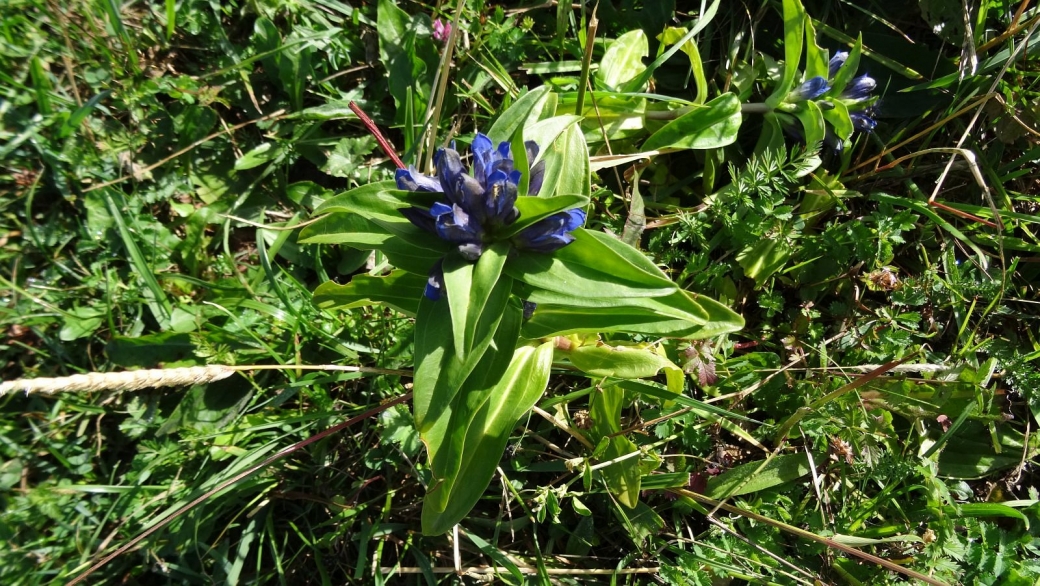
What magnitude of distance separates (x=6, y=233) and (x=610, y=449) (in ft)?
11.3

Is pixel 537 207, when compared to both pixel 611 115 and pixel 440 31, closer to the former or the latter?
pixel 611 115

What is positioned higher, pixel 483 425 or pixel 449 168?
pixel 449 168

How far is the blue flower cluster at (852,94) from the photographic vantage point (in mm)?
3156

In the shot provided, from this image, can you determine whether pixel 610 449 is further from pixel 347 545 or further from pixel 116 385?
pixel 116 385

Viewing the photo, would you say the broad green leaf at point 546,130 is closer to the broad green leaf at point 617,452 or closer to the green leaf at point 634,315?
the green leaf at point 634,315

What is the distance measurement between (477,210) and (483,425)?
0.85 metres

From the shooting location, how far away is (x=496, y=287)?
2.24m

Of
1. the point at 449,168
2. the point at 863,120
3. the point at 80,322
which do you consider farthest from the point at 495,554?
the point at 863,120

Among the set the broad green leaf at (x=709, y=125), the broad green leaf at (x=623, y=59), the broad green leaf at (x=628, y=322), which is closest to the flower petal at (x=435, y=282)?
the broad green leaf at (x=628, y=322)

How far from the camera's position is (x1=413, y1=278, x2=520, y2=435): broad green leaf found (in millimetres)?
2160

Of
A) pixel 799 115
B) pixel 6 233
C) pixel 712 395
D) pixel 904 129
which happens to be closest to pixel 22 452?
pixel 6 233

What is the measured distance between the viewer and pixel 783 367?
311 centimetres

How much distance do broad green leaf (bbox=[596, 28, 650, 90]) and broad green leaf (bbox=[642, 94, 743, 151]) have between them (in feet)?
1.44

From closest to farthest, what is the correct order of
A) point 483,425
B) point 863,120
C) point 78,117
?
point 483,425 < point 863,120 < point 78,117
